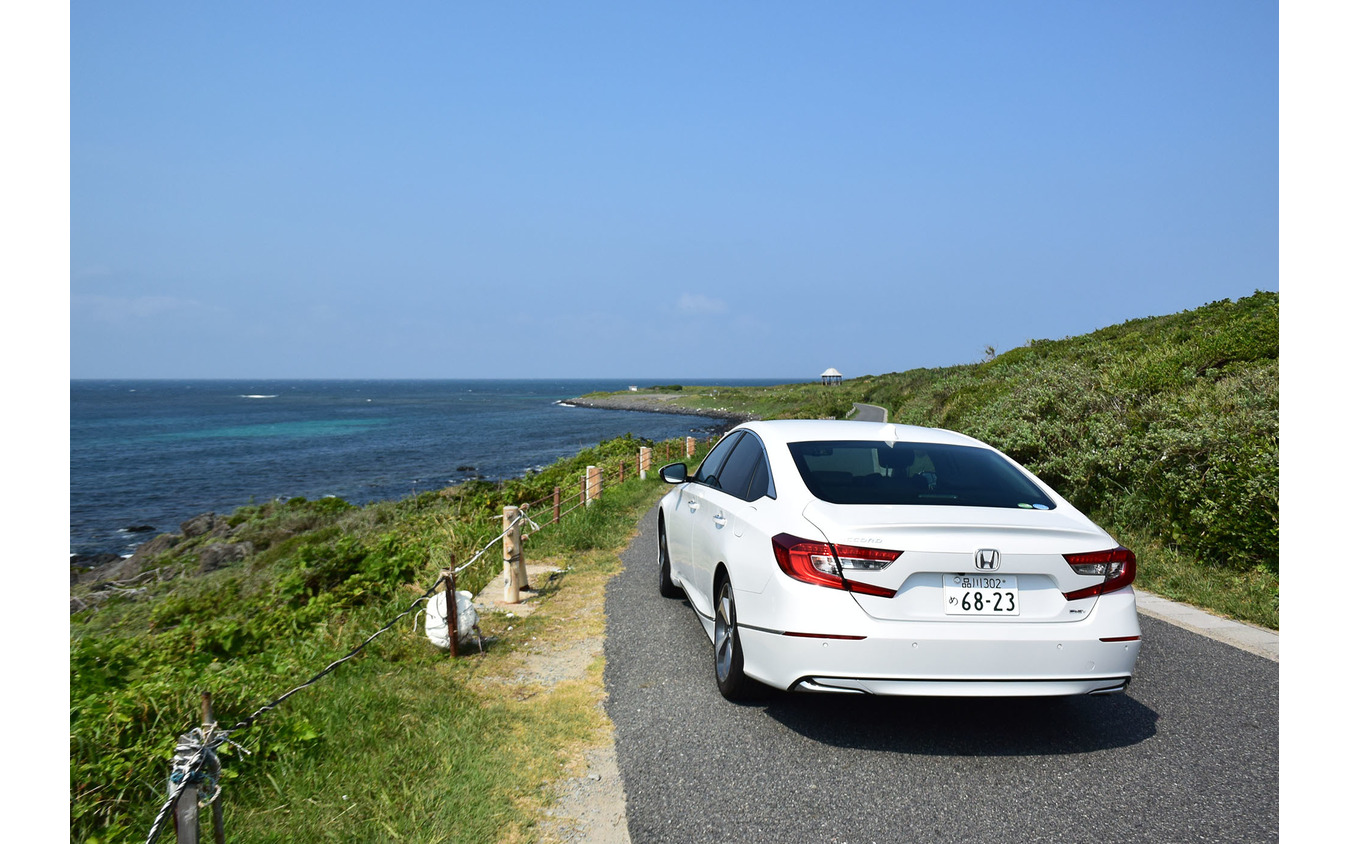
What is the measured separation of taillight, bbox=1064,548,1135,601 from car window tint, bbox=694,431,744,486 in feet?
8.91

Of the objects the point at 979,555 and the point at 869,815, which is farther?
the point at 979,555

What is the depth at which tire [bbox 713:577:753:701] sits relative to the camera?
467 cm

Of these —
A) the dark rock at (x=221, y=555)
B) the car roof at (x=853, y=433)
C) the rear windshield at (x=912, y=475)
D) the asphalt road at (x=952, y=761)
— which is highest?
the car roof at (x=853, y=433)

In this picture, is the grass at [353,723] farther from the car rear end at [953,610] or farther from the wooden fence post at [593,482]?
the wooden fence post at [593,482]

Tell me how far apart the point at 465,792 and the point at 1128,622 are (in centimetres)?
329

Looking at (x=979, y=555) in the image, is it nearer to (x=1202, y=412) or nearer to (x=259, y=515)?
(x=1202, y=412)

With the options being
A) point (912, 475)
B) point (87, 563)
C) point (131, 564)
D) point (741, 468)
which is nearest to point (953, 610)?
point (912, 475)

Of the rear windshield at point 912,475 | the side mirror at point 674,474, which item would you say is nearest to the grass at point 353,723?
the side mirror at point 674,474

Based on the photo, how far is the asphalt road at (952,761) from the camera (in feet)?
11.3

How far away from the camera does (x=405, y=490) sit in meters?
33.1

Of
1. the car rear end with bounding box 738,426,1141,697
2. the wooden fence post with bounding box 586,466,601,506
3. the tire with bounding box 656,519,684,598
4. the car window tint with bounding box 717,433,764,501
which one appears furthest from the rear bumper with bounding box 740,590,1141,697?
the wooden fence post with bounding box 586,466,601,506

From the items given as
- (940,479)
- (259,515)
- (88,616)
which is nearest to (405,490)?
(259,515)

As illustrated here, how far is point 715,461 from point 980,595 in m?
2.99

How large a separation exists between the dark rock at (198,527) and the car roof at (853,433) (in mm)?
24123
